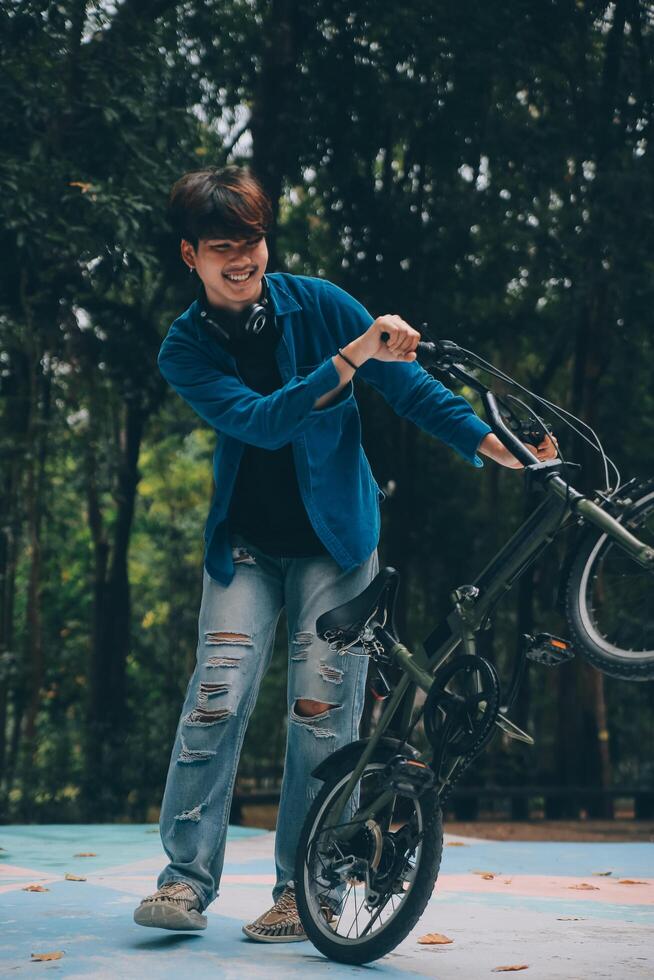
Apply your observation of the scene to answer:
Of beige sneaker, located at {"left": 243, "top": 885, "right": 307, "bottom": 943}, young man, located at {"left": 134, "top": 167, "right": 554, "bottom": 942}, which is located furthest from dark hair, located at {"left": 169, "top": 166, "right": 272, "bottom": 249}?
beige sneaker, located at {"left": 243, "top": 885, "right": 307, "bottom": 943}

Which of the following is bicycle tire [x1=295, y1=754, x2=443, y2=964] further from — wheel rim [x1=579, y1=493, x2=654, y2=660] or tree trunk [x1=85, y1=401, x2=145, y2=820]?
tree trunk [x1=85, y1=401, x2=145, y2=820]

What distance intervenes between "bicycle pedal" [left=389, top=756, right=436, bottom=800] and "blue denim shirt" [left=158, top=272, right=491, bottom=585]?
580 millimetres

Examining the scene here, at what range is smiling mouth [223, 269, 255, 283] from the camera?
347 centimetres

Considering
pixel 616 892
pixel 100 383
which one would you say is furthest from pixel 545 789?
pixel 616 892

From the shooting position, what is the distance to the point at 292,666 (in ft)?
11.9

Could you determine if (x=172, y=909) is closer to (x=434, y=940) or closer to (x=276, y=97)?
(x=434, y=940)

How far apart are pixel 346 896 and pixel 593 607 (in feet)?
3.37

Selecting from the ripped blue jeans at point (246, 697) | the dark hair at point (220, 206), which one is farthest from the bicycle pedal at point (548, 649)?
the dark hair at point (220, 206)

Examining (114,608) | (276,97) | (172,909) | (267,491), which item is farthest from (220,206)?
(114,608)

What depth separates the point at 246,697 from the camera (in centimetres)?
356

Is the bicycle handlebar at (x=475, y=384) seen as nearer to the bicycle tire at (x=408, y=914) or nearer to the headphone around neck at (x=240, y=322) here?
the headphone around neck at (x=240, y=322)

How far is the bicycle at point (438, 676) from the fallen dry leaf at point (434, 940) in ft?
0.80

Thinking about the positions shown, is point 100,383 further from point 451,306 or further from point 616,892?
point 616,892

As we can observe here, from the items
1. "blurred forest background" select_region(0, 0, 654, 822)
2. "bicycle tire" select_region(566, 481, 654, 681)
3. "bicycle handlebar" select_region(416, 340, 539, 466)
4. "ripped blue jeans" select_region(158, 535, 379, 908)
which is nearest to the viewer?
"bicycle tire" select_region(566, 481, 654, 681)
